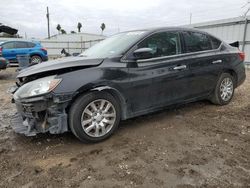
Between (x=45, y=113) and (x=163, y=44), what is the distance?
2225 millimetres

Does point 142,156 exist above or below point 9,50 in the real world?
below

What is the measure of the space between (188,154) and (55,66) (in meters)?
2.18

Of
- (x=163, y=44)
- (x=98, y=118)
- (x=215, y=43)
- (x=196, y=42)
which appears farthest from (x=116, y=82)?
(x=215, y=43)

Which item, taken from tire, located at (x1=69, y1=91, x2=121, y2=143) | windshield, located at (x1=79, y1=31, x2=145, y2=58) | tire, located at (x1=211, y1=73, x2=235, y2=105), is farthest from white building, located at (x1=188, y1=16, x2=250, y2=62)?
tire, located at (x1=69, y1=91, x2=121, y2=143)

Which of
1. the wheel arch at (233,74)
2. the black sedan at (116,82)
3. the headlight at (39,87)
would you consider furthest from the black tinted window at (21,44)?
the wheel arch at (233,74)

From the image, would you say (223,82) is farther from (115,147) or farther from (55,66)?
(55,66)

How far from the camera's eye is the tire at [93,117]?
9.62 ft

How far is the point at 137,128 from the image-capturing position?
3.68 m

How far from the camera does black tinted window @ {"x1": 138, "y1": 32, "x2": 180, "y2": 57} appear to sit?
3.60 metres

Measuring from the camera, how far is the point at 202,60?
415cm

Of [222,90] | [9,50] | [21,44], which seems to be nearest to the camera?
[222,90]

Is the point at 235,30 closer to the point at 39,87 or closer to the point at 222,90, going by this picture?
the point at 222,90

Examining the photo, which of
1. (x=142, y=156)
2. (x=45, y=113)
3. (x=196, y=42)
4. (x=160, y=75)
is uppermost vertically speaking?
(x=196, y=42)

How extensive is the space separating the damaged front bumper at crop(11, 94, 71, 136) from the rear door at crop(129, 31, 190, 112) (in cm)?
107
